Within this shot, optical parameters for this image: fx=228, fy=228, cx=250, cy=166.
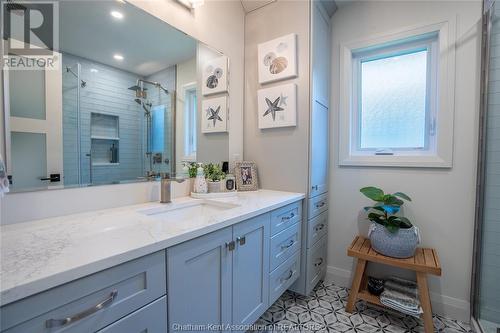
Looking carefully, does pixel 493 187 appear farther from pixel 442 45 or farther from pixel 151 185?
pixel 151 185

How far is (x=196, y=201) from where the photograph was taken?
4.83ft

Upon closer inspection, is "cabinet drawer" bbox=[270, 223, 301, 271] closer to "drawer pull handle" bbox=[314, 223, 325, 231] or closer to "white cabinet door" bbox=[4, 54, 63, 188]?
"drawer pull handle" bbox=[314, 223, 325, 231]

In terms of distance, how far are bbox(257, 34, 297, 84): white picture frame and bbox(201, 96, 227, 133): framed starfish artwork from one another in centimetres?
39

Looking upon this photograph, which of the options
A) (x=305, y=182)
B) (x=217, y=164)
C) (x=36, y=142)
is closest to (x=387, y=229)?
(x=305, y=182)

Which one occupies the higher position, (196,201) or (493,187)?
(493,187)

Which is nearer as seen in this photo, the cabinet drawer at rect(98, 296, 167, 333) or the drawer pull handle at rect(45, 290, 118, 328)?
the drawer pull handle at rect(45, 290, 118, 328)

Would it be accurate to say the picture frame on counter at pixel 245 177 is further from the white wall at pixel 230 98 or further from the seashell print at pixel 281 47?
the seashell print at pixel 281 47

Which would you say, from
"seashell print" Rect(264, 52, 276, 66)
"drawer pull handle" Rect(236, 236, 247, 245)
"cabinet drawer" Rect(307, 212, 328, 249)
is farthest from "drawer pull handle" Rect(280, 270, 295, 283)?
"seashell print" Rect(264, 52, 276, 66)

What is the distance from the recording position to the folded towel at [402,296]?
4.87 ft

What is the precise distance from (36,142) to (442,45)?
2.51 meters

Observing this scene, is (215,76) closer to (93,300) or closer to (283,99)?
(283,99)

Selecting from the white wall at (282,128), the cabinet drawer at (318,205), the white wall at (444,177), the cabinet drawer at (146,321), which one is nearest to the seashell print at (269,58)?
the white wall at (282,128)

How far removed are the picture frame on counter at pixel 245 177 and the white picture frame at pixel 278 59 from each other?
0.71 metres

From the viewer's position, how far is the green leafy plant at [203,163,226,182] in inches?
65.6
